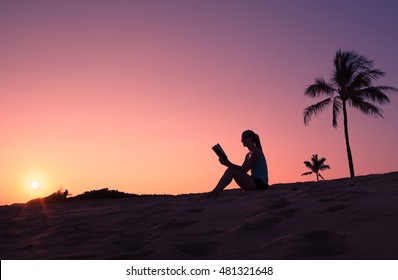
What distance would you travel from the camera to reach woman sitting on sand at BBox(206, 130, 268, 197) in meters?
7.39

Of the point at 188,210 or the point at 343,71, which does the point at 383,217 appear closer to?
the point at 188,210

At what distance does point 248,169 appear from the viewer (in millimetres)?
7430

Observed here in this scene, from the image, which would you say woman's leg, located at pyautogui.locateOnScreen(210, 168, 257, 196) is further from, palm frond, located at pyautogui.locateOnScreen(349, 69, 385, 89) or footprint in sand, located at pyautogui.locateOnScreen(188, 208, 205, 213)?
palm frond, located at pyautogui.locateOnScreen(349, 69, 385, 89)

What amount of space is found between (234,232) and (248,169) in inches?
141

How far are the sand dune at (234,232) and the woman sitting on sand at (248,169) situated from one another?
1.86 meters

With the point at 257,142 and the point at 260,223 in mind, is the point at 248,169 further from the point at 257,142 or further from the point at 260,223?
the point at 260,223

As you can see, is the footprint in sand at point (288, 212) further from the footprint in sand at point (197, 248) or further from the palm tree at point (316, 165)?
the palm tree at point (316, 165)

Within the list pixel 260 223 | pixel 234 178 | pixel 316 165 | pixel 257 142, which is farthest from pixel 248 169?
pixel 316 165

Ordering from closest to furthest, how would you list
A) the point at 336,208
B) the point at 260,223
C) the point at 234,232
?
the point at 234,232, the point at 260,223, the point at 336,208

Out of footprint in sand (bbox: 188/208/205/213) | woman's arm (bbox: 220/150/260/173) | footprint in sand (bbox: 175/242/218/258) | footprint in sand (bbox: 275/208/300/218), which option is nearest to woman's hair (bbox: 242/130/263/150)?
woman's arm (bbox: 220/150/260/173)

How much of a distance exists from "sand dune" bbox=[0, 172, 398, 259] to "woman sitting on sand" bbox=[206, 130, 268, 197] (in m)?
1.86

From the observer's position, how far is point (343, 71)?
23.3 m

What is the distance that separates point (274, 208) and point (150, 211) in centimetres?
169
